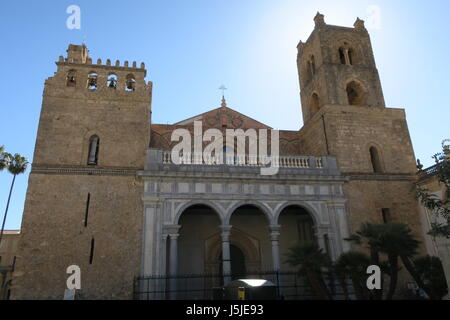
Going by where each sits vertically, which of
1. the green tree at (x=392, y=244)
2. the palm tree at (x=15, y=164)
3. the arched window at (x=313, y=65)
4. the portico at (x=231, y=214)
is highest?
the arched window at (x=313, y=65)

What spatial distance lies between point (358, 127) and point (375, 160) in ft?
6.01

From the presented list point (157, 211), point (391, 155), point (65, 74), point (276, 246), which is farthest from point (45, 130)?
point (391, 155)

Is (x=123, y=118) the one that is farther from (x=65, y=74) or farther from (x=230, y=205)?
(x=230, y=205)

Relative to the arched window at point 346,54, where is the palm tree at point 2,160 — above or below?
below

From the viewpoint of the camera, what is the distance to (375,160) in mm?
17656

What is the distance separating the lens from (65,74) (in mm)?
16422

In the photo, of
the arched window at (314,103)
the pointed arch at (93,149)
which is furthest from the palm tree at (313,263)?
the arched window at (314,103)

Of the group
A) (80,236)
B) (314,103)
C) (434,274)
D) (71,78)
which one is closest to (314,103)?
(314,103)

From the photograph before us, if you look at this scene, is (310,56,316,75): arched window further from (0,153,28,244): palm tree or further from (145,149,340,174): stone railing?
(0,153,28,244): palm tree

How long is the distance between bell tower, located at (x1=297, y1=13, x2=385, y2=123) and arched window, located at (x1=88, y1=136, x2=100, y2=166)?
1121 cm

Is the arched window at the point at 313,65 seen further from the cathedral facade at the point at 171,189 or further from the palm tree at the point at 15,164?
the palm tree at the point at 15,164

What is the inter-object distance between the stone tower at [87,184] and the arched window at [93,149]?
0.14ft

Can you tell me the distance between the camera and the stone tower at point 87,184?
1312 centimetres
